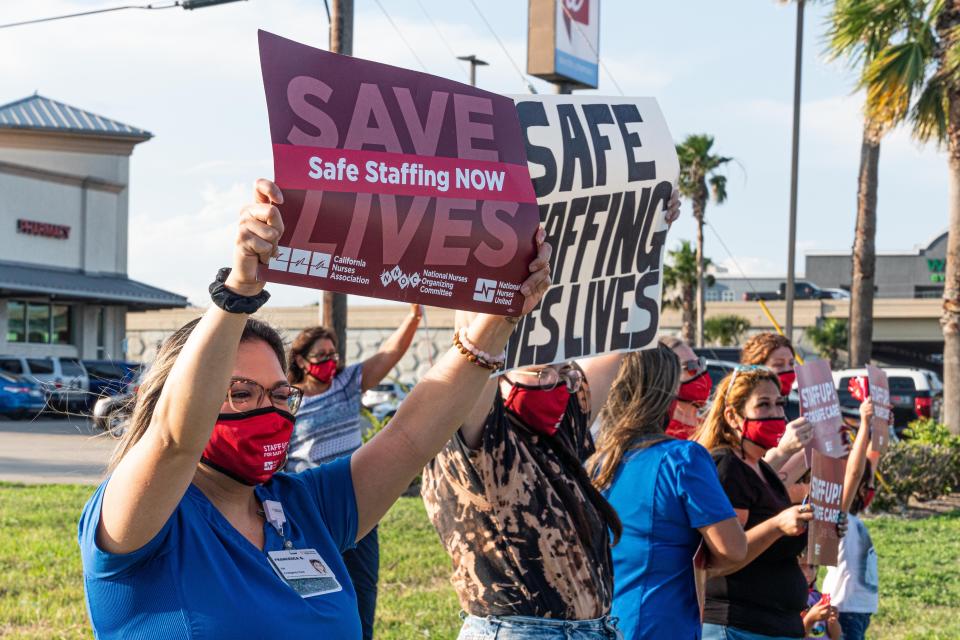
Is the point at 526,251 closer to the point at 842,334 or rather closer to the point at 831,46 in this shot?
the point at 831,46

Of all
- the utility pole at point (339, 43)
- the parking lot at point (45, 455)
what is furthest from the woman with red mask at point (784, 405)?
Answer: the parking lot at point (45, 455)

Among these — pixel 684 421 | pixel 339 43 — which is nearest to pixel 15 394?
pixel 339 43

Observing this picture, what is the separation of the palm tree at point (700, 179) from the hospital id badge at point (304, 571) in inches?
1623

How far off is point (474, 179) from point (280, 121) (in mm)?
516

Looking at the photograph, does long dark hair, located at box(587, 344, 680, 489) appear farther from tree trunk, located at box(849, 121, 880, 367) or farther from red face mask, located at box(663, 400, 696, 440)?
tree trunk, located at box(849, 121, 880, 367)

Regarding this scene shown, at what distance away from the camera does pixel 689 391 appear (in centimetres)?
532

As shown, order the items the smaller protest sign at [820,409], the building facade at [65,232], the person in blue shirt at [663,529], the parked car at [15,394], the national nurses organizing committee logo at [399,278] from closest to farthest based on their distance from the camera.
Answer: the national nurses organizing committee logo at [399,278]
the person in blue shirt at [663,529]
the smaller protest sign at [820,409]
the parked car at [15,394]
the building facade at [65,232]

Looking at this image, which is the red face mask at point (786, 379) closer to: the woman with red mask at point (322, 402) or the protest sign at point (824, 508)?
the protest sign at point (824, 508)

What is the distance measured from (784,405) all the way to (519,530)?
6.08 feet

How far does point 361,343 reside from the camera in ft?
152

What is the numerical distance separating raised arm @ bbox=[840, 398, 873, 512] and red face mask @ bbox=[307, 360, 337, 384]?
2.79 m

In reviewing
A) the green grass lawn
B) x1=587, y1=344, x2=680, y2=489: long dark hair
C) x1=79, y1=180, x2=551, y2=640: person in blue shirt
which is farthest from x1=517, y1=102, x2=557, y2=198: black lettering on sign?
the green grass lawn

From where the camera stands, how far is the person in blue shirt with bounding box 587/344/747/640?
387cm

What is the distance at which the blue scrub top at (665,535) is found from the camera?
3.88 metres
